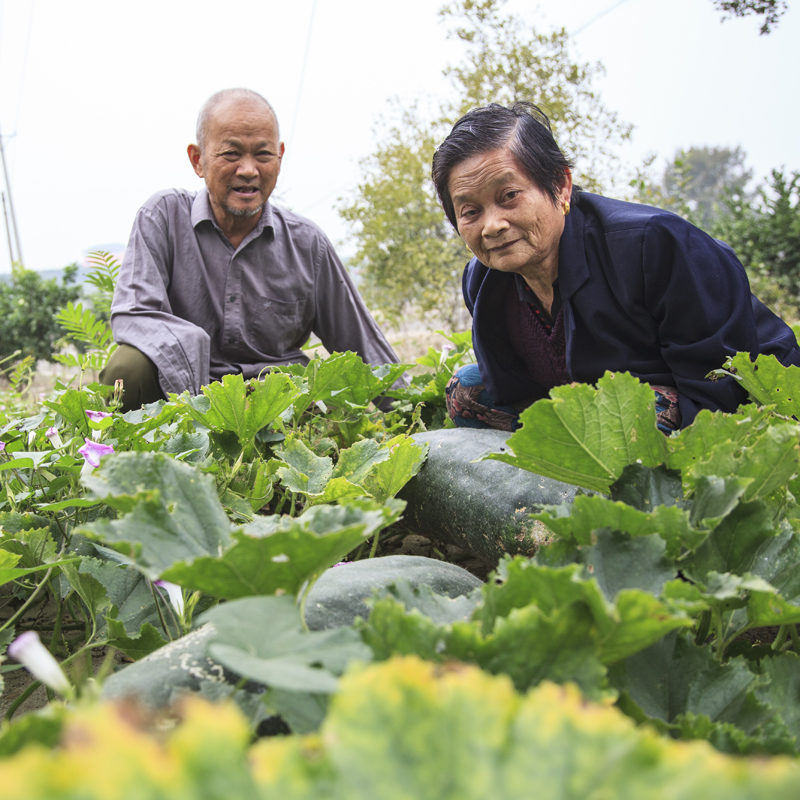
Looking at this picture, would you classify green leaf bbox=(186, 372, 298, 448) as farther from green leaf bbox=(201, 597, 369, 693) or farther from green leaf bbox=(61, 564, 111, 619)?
green leaf bbox=(201, 597, 369, 693)

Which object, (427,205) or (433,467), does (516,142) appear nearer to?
(433,467)

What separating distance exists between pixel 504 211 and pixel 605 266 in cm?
34

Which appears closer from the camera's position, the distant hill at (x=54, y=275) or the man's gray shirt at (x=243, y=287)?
the man's gray shirt at (x=243, y=287)

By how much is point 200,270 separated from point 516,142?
1.76 metres

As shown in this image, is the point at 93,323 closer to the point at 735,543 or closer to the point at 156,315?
the point at 156,315

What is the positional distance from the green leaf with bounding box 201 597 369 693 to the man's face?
9.39ft

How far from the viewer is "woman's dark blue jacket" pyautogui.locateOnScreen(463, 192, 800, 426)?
6.39 ft

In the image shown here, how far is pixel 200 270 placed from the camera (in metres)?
3.28

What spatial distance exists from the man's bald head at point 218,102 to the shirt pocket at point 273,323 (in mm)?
744

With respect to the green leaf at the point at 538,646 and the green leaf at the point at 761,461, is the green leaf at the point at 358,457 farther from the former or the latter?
the green leaf at the point at 538,646

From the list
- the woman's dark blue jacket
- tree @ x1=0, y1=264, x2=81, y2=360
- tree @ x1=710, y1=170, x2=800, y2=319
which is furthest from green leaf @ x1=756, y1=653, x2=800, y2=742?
tree @ x1=0, y1=264, x2=81, y2=360

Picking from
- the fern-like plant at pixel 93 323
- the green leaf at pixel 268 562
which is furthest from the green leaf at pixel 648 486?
the fern-like plant at pixel 93 323

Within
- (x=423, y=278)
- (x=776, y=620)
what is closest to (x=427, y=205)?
(x=423, y=278)

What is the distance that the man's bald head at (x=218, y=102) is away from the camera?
10.4 ft
